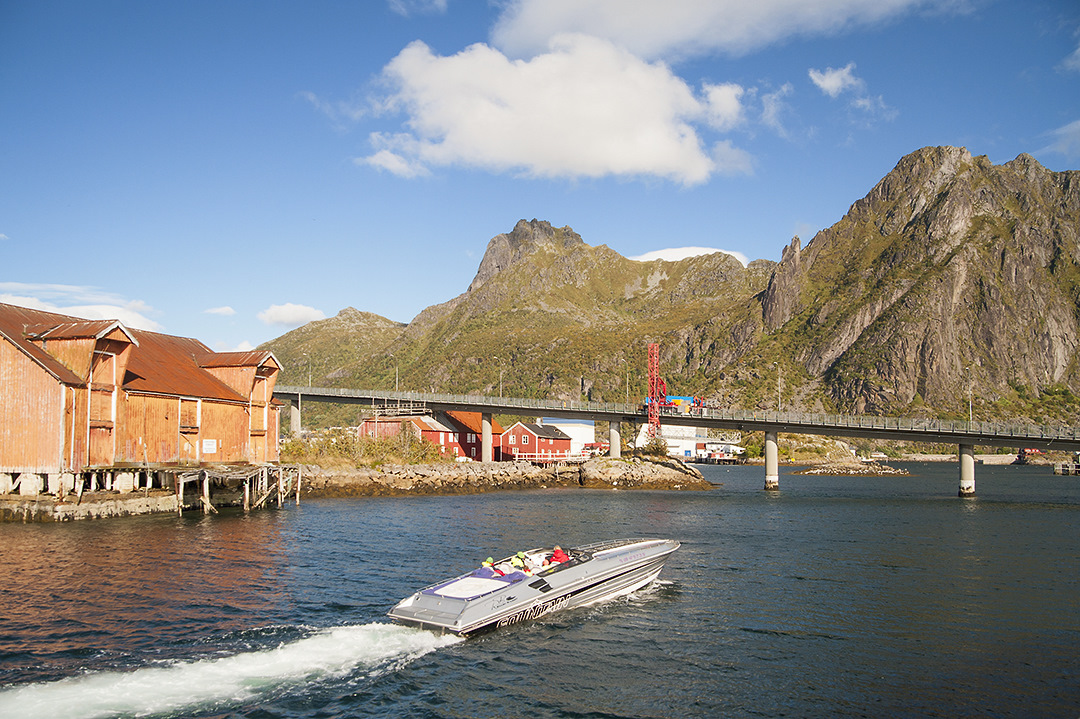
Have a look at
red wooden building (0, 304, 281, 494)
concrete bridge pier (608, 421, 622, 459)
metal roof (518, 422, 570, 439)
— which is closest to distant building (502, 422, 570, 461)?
metal roof (518, 422, 570, 439)

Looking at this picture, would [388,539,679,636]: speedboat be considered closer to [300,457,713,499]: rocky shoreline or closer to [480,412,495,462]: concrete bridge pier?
[300,457,713,499]: rocky shoreline

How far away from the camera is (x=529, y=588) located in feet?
76.1

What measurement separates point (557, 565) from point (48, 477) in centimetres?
3517

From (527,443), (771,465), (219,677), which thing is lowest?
(771,465)

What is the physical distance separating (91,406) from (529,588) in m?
35.2

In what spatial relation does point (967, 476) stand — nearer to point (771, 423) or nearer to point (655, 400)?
point (771, 423)

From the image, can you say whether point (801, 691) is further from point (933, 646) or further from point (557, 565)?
point (557, 565)

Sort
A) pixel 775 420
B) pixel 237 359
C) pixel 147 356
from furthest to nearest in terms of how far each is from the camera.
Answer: pixel 775 420
pixel 237 359
pixel 147 356

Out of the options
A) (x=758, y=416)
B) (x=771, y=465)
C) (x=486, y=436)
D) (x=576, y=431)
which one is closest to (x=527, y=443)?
(x=486, y=436)

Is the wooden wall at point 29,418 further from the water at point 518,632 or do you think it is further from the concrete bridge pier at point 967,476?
the concrete bridge pier at point 967,476

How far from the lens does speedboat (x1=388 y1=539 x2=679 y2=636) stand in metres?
21.1

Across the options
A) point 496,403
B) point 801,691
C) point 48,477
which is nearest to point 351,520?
point 48,477

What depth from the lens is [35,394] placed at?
42.8 m

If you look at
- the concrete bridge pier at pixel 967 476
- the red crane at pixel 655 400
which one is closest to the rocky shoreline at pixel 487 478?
the red crane at pixel 655 400
